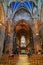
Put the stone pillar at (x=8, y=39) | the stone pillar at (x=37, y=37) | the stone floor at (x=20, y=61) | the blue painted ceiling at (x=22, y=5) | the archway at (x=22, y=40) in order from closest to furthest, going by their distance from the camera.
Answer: the stone floor at (x=20, y=61) < the stone pillar at (x=37, y=37) < the stone pillar at (x=8, y=39) < the blue painted ceiling at (x=22, y=5) < the archway at (x=22, y=40)

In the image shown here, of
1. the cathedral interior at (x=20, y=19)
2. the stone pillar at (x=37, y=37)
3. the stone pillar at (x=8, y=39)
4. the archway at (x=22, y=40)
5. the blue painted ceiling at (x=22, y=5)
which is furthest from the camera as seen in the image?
the archway at (x=22, y=40)

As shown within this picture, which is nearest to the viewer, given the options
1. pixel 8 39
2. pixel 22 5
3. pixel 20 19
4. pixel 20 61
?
pixel 20 61

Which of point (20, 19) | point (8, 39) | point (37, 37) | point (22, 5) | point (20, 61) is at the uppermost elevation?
point (22, 5)

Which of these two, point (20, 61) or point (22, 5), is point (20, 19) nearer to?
point (22, 5)

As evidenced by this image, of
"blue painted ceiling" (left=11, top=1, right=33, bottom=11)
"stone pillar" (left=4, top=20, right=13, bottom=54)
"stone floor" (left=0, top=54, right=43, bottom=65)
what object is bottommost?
"stone floor" (left=0, top=54, right=43, bottom=65)

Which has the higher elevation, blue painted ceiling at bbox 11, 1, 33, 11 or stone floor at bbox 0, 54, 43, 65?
blue painted ceiling at bbox 11, 1, 33, 11

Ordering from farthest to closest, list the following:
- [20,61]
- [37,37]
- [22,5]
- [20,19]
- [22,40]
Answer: [22,40]
[20,19]
[22,5]
[37,37]
[20,61]

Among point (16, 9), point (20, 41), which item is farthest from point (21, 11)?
point (20, 41)

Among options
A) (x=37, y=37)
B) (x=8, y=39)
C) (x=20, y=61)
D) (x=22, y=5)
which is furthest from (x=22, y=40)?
(x=20, y=61)

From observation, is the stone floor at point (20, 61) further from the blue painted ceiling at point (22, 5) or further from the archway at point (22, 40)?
the archway at point (22, 40)

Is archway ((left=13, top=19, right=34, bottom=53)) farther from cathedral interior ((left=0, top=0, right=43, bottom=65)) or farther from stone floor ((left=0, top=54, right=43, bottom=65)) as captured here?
stone floor ((left=0, top=54, right=43, bottom=65))

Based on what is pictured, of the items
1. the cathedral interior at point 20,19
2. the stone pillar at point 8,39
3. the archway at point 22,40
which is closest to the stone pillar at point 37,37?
the cathedral interior at point 20,19

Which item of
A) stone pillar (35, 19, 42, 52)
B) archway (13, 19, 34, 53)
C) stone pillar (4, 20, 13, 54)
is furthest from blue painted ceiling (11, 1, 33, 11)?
archway (13, 19, 34, 53)

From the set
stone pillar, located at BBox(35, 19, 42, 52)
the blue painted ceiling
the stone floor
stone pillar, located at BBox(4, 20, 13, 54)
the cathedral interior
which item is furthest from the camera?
the blue painted ceiling
